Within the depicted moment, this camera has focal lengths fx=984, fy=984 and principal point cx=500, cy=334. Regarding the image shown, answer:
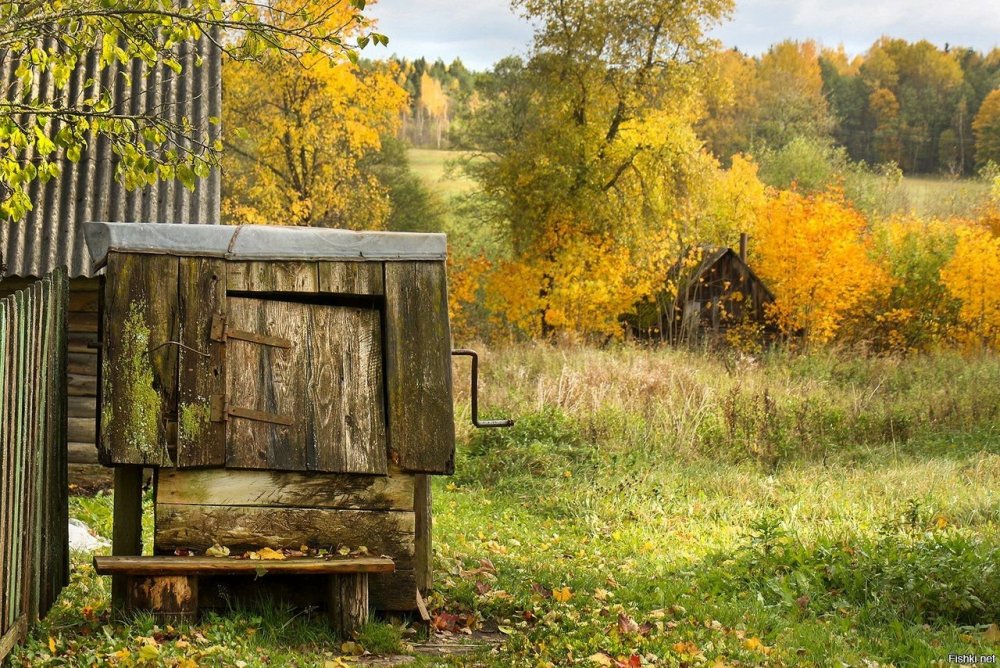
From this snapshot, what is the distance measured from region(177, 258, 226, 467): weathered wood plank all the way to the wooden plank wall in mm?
724

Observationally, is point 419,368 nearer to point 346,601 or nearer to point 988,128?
point 346,601

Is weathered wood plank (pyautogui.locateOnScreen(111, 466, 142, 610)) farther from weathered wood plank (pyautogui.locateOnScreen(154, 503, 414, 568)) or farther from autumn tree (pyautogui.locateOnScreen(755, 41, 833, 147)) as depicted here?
autumn tree (pyautogui.locateOnScreen(755, 41, 833, 147))

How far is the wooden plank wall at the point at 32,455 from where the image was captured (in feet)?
14.7

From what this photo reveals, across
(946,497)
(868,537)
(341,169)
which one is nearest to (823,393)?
(946,497)

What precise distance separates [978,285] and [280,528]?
27694 mm

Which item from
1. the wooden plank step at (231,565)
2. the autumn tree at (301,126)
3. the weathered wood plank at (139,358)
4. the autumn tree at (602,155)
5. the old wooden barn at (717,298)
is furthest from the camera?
the old wooden barn at (717,298)

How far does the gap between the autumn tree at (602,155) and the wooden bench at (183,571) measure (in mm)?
21405

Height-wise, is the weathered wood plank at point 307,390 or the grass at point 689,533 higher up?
the weathered wood plank at point 307,390

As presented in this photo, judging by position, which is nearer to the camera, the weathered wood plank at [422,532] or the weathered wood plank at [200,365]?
the weathered wood plank at [200,365]

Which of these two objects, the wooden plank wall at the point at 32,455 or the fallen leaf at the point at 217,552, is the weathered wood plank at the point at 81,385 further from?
the fallen leaf at the point at 217,552

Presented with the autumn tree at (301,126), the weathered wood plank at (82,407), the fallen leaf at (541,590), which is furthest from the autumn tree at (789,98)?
the fallen leaf at (541,590)

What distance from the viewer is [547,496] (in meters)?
9.88

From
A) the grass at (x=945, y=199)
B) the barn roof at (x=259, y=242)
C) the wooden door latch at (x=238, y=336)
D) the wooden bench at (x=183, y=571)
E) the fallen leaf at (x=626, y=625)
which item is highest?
the grass at (x=945, y=199)

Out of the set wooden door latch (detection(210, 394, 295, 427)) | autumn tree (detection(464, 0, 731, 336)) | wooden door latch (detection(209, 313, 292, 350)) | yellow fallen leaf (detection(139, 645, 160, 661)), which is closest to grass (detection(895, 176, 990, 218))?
autumn tree (detection(464, 0, 731, 336))
